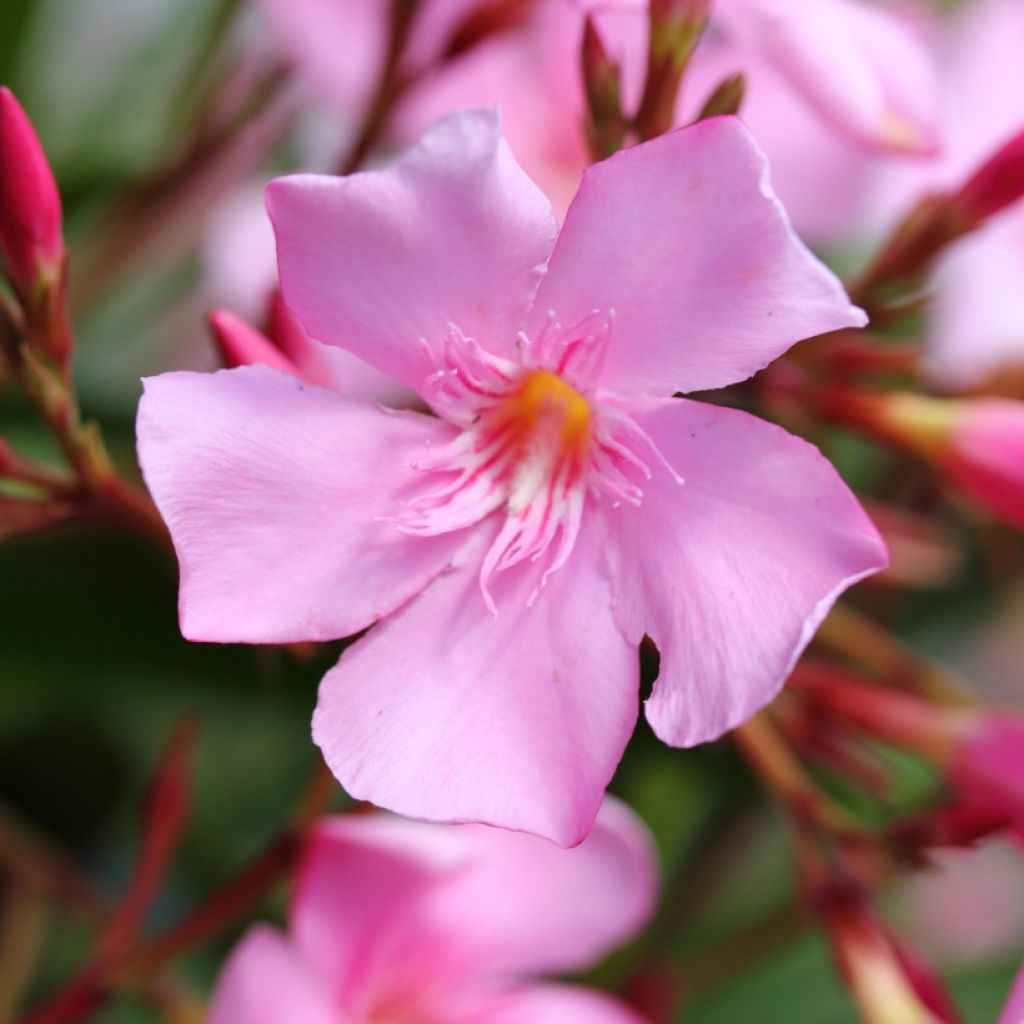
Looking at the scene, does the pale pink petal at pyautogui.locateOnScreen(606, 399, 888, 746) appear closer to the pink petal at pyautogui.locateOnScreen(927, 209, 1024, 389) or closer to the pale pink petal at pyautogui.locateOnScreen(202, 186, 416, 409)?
the pale pink petal at pyautogui.locateOnScreen(202, 186, 416, 409)

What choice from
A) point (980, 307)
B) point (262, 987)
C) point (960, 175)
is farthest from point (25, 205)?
point (980, 307)

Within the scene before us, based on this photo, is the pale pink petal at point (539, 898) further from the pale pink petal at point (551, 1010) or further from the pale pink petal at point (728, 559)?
the pale pink petal at point (728, 559)

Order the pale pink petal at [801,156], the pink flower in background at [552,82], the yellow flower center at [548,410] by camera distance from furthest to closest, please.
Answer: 1. the pale pink petal at [801,156]
2. the pink flower in background at [552,82]
3. the yellow flower center at [548,410]

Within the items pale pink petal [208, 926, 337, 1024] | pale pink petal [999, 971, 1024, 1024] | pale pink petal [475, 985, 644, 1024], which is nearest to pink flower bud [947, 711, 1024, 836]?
pale pink petal [999, 971, 1024, 1024]

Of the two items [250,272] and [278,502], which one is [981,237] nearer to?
[250,272]

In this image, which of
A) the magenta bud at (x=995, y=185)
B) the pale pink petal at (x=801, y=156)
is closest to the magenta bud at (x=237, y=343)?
the magenta bud at (x=995, y=185)

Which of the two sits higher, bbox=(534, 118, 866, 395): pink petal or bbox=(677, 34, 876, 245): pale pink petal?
bbox=(534, 118, 866, 395): pink petal

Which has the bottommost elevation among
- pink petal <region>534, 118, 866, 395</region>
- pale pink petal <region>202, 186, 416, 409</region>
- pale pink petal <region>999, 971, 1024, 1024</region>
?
pale pink petal <region>202, 186, 416, 409</region>
